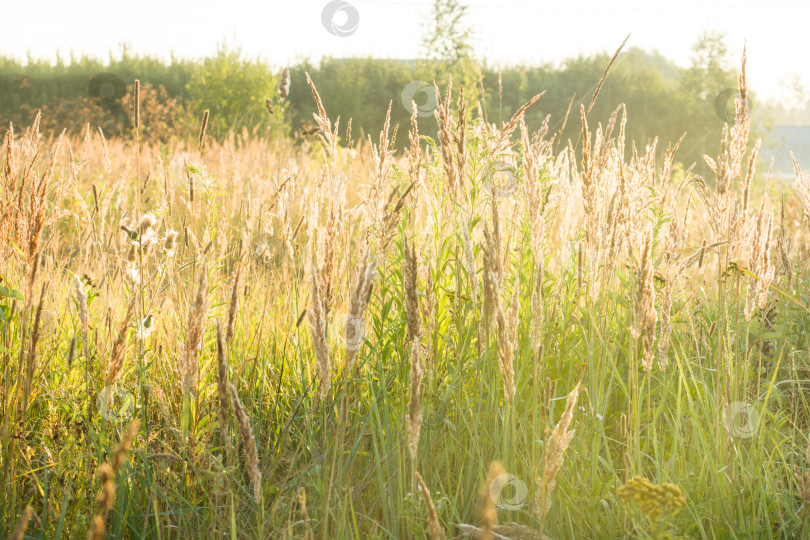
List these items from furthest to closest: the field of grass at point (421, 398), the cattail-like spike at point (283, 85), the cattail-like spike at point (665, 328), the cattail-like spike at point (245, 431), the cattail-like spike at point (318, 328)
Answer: the cattail-like spike at point (283, 85) < the cattail-like spike at point (665, 328) < the field of grass at point (421, 398) < the cattail-like spike at point (318, 328) < the cattail-like spike at point (245, 431)

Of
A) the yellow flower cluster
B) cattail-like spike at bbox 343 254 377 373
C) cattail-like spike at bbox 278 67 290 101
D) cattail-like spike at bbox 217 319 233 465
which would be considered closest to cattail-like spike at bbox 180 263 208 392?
cattail-like spike at bbox 217 319 233 465

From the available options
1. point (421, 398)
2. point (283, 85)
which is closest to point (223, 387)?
point (421, 398)

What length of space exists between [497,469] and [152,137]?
16.5m

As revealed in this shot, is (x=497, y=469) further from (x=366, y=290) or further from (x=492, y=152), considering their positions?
(x=492, y=152)

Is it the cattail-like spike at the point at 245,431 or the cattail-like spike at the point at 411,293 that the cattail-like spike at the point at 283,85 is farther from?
the cattail-like spike at the point at 245,431

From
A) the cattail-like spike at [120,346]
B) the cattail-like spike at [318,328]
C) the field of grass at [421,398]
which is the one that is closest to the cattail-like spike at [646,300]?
the field of grass at [421,398]

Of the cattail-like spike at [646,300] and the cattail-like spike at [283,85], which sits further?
the cattail-like spike at [283,85]

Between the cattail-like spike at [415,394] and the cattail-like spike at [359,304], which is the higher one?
the cattail-like spike at [359,304]

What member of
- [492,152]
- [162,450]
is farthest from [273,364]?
[492,152]

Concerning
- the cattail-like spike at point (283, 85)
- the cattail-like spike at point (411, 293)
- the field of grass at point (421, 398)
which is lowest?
the field of grass at point (421, 398)

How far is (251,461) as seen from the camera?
924mm

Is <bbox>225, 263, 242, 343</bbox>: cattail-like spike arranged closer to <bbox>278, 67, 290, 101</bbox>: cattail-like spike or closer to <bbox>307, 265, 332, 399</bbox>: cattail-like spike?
<bbox>307, 265, 332, 399</bbox>: cattail-like spike

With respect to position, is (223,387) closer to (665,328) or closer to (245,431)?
(245,431)

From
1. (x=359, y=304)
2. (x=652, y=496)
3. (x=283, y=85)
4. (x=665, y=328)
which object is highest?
(x=283, y=85)
